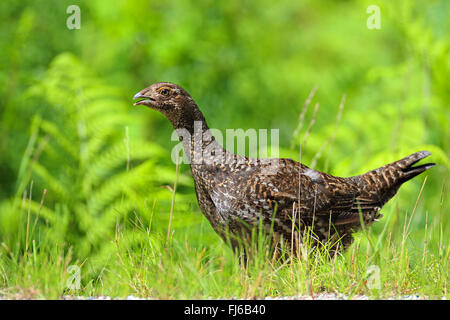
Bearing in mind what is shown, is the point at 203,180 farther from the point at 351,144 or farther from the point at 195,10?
the point at 195,10

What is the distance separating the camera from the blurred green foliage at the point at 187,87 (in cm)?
692

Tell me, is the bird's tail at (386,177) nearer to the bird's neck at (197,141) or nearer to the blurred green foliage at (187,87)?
the bird's neck at (197,141)

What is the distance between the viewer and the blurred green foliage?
6.92m

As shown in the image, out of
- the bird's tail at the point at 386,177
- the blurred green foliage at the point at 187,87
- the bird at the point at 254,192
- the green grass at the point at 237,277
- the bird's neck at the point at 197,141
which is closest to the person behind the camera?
the green grass at the point at 237,277

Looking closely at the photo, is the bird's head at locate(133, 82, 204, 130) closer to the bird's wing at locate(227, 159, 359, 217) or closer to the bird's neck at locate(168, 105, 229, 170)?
the bird's neck at locate(168, 105, 229, 170)

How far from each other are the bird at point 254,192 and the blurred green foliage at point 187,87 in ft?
6.90

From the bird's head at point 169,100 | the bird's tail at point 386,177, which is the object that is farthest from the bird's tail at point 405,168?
the bird's head at point 169,100

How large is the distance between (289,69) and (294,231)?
754 centimetres

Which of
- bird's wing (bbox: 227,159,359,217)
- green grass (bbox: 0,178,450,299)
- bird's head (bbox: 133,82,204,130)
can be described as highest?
bird's head (bbox: 133,82,204,130)

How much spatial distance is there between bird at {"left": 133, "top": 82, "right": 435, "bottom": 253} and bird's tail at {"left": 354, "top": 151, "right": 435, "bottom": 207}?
8.8 inches

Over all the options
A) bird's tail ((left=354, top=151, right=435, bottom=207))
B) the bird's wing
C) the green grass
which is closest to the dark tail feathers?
bird's tail ((left=354, top=151, right=435, bottom=207))
